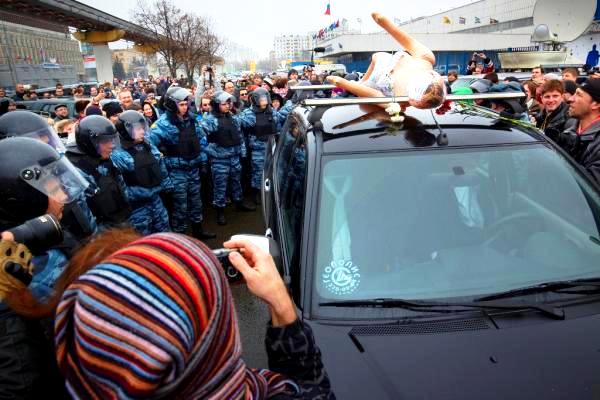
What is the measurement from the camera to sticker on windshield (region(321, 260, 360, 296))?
1.89m

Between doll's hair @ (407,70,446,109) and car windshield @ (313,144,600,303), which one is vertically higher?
doll's hair @ (407,70,446,109)

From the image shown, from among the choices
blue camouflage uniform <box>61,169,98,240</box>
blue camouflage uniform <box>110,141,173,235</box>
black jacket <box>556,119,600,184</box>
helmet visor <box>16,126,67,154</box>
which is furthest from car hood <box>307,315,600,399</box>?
blue camouflage uniform <box>110,141,173,235</box>

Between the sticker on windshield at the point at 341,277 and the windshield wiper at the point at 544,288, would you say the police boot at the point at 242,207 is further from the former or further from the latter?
the windshield wiper at the point at 544,288

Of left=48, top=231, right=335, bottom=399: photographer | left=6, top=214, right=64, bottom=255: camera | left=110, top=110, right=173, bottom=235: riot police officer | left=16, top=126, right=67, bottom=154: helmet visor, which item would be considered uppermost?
left=48, top=231, right=335, bottom=399: photographer

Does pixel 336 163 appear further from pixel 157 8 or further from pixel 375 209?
pixel 157 8

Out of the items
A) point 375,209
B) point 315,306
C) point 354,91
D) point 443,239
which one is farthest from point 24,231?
point 354,91

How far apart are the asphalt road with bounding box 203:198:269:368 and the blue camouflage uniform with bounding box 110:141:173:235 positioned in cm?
111

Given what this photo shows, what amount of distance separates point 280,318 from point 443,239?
3.76ft

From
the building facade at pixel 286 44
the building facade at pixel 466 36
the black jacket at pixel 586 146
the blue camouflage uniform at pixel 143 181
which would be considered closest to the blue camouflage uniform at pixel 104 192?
the blue camouflage uniform at pixel 143 181

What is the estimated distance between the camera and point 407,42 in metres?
3.16

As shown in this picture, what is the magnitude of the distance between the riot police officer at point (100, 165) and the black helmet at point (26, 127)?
0.30 m

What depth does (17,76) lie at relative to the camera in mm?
31297

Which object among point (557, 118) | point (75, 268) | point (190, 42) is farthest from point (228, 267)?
point (190, 42)

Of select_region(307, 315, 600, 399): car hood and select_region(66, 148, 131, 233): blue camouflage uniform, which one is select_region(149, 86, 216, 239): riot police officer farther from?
select_region(307, 315, 600, 399): car hood
